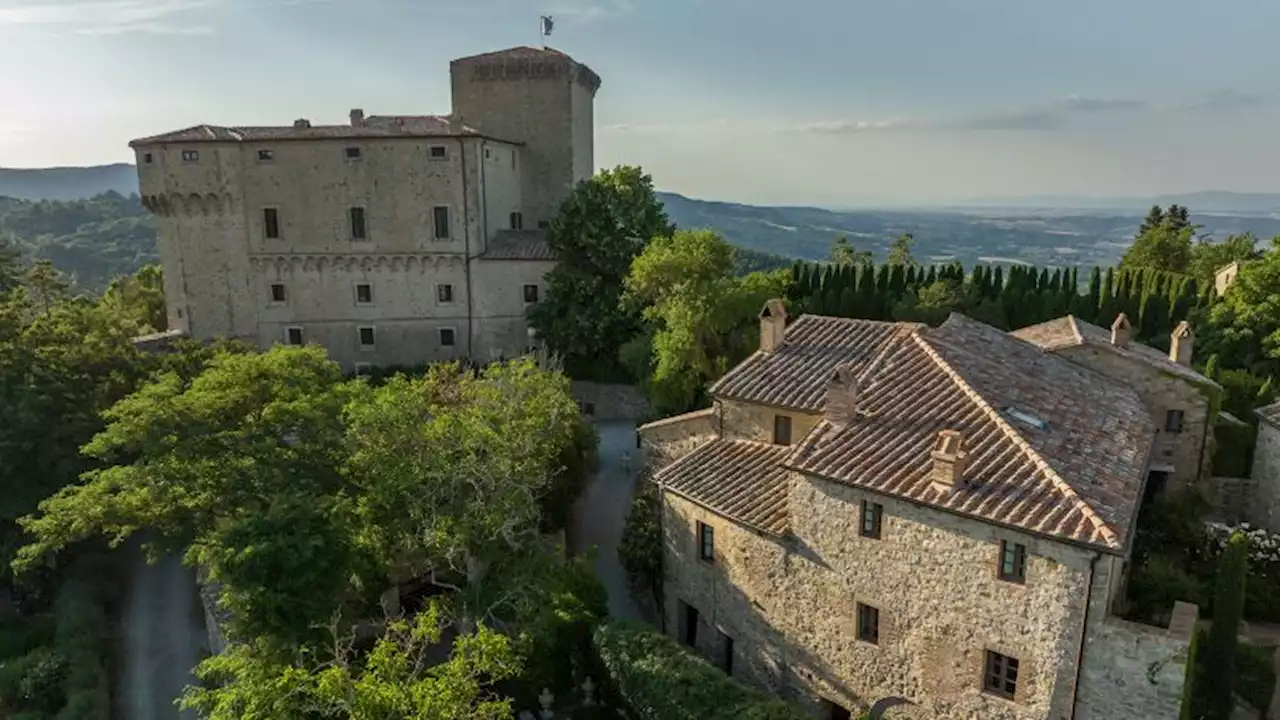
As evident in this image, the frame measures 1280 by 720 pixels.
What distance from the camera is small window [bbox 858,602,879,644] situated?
19422 millimetres

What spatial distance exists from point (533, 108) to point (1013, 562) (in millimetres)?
40514

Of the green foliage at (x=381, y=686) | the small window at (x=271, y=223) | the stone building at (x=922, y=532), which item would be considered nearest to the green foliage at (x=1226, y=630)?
the stone building at (x=922, y=532)

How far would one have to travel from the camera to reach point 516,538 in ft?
76.7

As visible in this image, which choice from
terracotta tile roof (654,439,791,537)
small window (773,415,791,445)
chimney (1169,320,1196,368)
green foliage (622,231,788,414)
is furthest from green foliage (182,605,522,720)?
chimney (1169,320,1196,368)

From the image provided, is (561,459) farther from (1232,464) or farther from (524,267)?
(1232,464)

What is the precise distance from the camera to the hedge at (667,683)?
1877 cm

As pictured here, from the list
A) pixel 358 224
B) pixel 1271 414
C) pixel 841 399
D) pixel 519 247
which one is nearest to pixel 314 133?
pixel 358 224

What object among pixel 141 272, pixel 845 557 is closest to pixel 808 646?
pixel 845 557

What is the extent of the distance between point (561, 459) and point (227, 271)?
2746 cm

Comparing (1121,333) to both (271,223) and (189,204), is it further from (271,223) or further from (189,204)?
(189,204)

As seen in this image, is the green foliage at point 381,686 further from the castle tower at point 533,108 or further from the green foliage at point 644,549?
the castle tower at point 533,108

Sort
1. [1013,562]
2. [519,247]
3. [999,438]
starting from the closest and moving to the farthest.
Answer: [1013,562] → [999,438] → [519,247]

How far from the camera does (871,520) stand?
18.7 meters

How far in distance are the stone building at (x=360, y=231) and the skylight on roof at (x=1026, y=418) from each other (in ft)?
98.9
